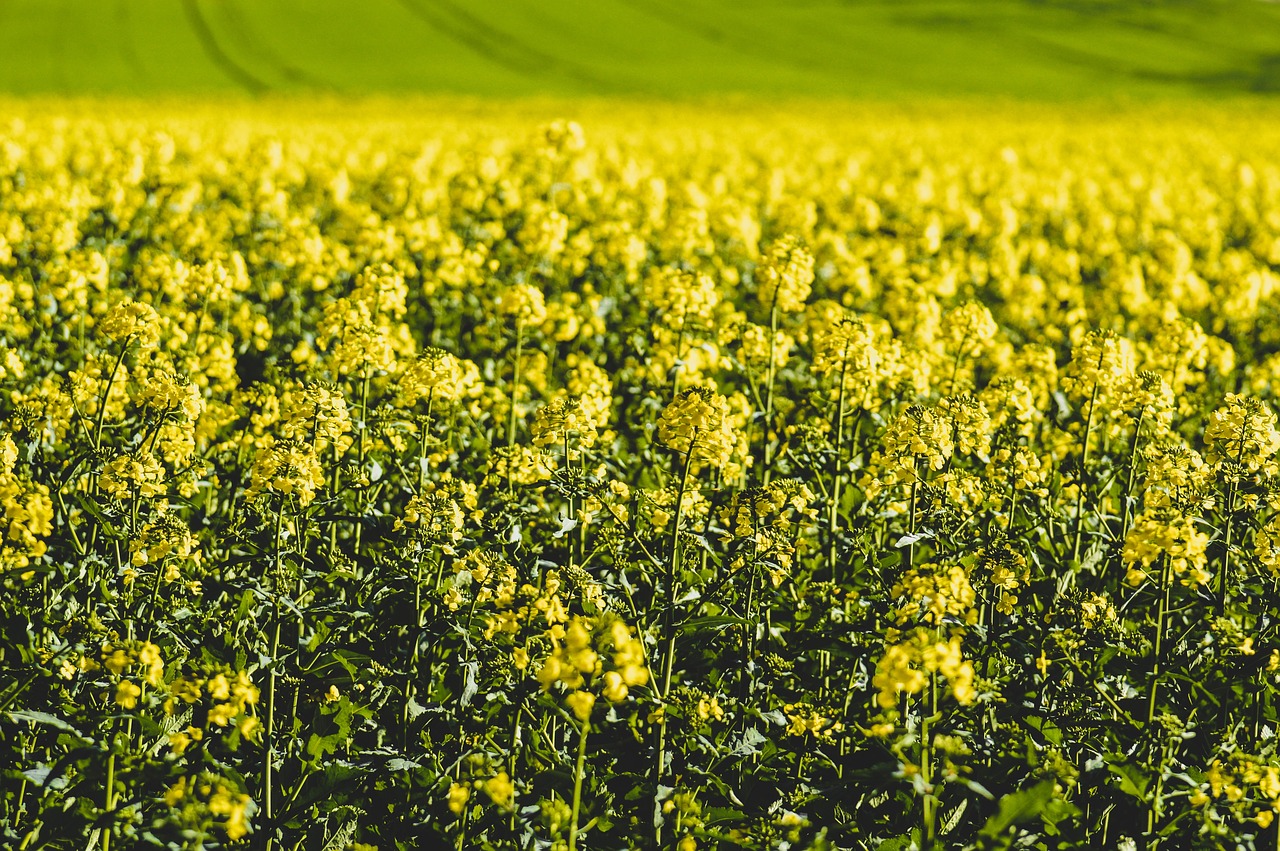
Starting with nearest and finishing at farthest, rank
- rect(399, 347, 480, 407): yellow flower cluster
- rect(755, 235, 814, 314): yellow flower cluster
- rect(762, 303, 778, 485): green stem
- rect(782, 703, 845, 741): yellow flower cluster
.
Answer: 1. rect(782, 703, 845, 741): yellow flower cluster
2. rect(399, 347, 480, 407): yellow flower cluster
3. rect(762, 303, 778, 485): green stem
4. rect(755, 235, 814, 314): yellow flower cluster

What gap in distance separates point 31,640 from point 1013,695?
3747 mm

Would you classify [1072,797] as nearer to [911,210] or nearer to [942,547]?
[942,547]

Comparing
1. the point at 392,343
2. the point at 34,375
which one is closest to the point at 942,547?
the point at 392,343

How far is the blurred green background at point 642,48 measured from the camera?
50312mm

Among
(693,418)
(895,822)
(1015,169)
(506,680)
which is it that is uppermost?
(1015,169)

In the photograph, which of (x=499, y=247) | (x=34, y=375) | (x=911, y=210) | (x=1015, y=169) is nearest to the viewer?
(x=34, y=375)

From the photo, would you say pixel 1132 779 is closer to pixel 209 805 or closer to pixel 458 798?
pixel 458 798

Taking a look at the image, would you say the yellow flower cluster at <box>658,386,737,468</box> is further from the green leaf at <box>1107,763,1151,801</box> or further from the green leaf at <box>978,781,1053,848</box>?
the green leaf at <box>1107,763,1151,801</box>

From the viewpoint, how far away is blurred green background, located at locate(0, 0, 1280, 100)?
5031 centimetres

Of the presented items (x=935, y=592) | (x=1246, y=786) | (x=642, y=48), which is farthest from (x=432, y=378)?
(x=642, y=48)

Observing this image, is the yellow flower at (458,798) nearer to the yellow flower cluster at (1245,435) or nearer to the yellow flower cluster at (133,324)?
the yellow flower cluster at (133,324)

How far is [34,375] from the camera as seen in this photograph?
255 inches

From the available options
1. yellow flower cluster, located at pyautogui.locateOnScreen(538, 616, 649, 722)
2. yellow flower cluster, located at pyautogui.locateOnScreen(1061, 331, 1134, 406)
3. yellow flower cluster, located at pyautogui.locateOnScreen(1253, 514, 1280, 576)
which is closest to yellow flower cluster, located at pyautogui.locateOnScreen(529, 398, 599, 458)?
yellow flower cluster, located at pyautogui.locateOnScreen(538, 616, 649, 722)

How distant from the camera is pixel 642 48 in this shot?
59.2m
